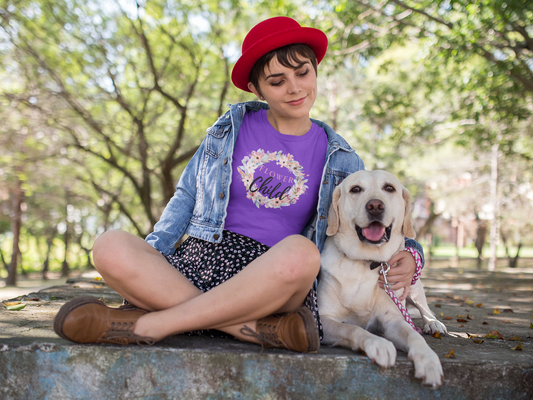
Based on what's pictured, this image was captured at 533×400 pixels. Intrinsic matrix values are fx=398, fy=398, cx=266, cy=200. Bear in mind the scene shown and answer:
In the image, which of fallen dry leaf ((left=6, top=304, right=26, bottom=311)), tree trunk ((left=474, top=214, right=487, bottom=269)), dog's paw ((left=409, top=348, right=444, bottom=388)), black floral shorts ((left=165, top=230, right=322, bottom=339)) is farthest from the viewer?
tree trunk ((left=474, top=214, right=487, bottom=269))

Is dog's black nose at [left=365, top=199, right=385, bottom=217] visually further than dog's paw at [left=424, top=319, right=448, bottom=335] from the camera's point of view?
No

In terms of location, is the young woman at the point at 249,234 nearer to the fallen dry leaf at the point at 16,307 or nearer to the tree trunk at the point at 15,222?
the fallen dry leaf at the point at 16,307

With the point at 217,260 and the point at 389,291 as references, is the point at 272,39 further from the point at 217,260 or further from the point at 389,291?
the point at 389,291

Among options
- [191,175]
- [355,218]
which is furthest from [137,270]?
[355,218]

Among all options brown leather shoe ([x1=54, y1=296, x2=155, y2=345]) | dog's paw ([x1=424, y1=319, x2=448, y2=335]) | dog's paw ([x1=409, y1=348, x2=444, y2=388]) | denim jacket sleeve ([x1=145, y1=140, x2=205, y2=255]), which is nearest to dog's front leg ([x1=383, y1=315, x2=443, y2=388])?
dog's paw ([x1=409, y1=348, x2=444, y2=388])

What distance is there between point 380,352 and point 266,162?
140 centimetres

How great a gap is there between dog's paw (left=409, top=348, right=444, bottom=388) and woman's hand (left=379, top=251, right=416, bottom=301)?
0.71m

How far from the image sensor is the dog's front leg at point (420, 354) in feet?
6.07

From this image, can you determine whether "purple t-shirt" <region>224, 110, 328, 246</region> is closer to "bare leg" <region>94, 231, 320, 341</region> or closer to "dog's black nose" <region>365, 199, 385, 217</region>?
"dog's black nose" <region>365, 199, 385, 217</region>

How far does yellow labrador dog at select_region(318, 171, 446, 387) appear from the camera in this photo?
7.95 feet

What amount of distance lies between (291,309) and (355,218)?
772mm

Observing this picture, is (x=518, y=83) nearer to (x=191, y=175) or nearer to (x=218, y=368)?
(x=191, y=175)

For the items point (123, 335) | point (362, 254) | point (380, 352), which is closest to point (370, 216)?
point (362, 254)

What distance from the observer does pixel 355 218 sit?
8.56ft
